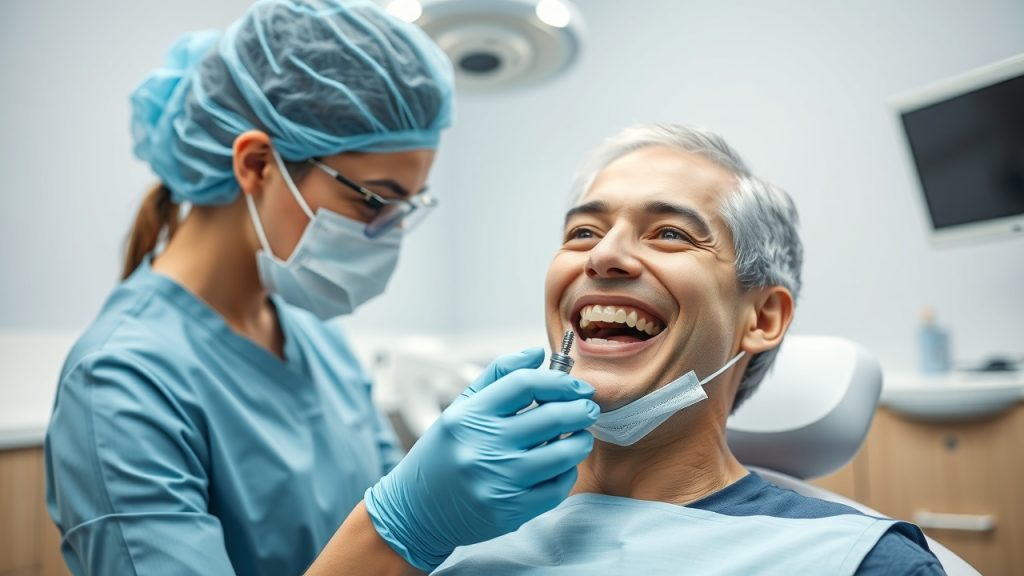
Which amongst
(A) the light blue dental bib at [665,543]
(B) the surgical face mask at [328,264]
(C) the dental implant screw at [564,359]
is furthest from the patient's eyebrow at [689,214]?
(B) the surgical face mask at [328,264]

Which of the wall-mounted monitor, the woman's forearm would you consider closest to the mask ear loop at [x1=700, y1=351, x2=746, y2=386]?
the woman's forearm

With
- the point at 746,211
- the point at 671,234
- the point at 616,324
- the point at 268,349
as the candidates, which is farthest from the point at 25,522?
the point at 746,211

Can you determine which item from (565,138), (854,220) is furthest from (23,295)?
(854,220)

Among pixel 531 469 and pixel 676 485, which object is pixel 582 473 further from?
pixel 531 469

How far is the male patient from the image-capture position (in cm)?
87

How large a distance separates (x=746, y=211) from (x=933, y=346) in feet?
4.89

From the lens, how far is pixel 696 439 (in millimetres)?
1025

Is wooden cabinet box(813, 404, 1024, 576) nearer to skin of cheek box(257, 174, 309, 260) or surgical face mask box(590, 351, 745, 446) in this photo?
surgical face mask box(590, 351, 745, 446)

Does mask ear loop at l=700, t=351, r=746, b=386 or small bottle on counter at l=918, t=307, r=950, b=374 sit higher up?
mask ear loop at l=700, t=351, r=746, b=386

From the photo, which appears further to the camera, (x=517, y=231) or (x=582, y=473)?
(x=517, y=231)

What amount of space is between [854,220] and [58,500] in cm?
239

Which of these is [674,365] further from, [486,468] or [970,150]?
[970,150]

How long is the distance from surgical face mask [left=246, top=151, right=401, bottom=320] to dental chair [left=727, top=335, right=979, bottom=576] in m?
0.72

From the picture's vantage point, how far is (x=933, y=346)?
7.03 ft
